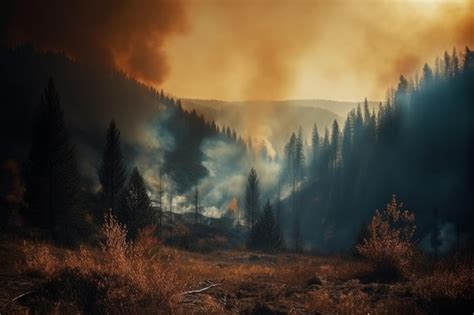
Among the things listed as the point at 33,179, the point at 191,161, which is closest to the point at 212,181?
the point at 191,161

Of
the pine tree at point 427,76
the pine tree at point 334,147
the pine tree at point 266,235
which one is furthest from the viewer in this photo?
the pine tree at point 334,147

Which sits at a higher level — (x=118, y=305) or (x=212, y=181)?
(x=212, y=181)

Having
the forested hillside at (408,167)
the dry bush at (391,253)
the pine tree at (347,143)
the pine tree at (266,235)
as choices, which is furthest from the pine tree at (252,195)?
the dry bush at (391,253)

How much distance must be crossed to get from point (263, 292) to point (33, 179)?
4050 centimetres

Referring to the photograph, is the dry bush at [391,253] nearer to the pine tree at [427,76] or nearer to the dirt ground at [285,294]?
the dirt ground at [285,294]

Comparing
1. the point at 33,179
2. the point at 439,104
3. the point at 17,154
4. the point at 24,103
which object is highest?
the point at 24,103

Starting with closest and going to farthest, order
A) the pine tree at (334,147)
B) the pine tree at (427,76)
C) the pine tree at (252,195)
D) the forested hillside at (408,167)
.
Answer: the pine tree at (252,195) < the forested hillside at (408,167) < the pine tree at (427,76) < the pine tree at (334,147)

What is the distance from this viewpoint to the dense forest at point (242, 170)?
45344 mm

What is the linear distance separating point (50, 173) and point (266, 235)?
29.3 metres

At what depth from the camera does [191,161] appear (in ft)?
571

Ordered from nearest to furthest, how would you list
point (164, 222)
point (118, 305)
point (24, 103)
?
point (118, 305), point (164, 222), point (24, 103)

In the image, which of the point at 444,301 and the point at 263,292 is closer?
the point at 444,301

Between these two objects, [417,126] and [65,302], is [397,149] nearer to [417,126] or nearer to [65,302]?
[417,126]

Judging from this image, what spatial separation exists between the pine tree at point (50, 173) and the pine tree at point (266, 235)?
2463 cm
